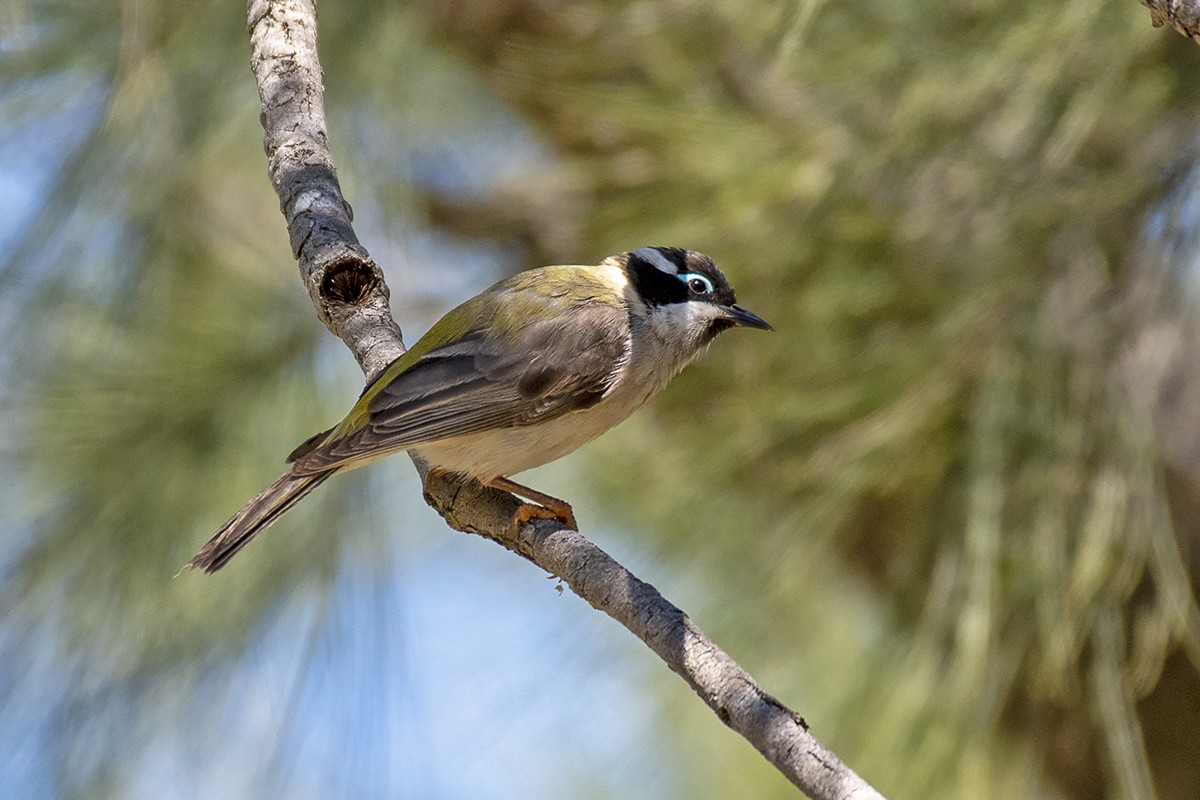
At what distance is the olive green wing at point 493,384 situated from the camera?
307cm

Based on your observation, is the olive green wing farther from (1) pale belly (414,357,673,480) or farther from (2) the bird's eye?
(2) the bird's eye

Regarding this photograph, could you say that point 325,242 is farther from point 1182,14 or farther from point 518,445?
point 1182,14

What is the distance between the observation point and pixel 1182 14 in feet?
5.92

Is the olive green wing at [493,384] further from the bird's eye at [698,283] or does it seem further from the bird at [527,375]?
the bird's eye at [698,283]

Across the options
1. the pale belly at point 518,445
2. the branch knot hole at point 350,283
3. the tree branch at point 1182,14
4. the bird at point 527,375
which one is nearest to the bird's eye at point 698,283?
the bird at point 527,375

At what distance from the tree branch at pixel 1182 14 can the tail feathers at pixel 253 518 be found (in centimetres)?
204

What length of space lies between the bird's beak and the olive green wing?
0.34 metres

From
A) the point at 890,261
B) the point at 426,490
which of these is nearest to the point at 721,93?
the point at 890,261

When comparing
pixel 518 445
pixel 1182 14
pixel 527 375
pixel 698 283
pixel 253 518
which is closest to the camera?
pixel 1182 14

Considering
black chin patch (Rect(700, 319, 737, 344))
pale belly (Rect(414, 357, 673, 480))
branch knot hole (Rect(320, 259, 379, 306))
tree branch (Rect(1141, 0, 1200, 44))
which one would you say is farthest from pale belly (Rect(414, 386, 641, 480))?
tree branch (Rect(1141, 0, 1200, 44))

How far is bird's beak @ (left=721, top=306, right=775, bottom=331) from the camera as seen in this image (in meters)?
3.25

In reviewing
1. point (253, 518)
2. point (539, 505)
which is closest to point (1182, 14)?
point (539, 505)

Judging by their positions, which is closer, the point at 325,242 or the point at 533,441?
the point at 325,242

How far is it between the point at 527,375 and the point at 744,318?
0.59m
